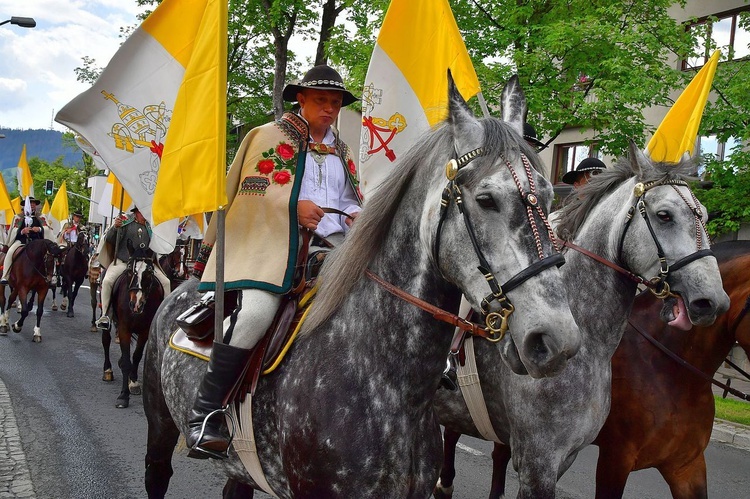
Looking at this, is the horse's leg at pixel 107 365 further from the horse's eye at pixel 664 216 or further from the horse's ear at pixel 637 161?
the horse's eye at pixel 664 216

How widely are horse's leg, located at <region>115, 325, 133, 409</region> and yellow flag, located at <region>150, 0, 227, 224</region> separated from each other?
228 inches

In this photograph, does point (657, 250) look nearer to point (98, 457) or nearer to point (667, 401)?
point (667, 401)

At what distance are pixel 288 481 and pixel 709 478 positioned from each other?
5.28 meters

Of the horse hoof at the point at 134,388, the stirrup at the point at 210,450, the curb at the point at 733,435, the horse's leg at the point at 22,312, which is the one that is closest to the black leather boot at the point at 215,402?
the stirrup at the point at 210,450

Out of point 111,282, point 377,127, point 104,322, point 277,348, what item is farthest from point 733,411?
point 111,282

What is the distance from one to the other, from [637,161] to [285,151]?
230 cm

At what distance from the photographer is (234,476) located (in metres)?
3.49

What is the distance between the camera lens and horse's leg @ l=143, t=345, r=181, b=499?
432 cm

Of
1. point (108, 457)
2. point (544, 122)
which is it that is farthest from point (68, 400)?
point (544, 122)

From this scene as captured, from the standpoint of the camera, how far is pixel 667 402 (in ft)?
14.3

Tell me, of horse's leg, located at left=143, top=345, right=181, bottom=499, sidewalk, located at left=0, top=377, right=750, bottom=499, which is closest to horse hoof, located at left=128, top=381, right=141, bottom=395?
sidewalk, located at left=0, top=377, right=750, bottom=499

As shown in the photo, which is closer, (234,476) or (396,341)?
(396,341)

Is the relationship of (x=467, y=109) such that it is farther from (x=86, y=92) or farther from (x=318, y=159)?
(x=86, y=92)

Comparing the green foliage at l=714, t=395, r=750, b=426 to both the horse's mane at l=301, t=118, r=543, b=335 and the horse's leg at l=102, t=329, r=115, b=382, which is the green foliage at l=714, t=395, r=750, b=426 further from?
the horse's leg at l=102, t=329, r=115, b=382
